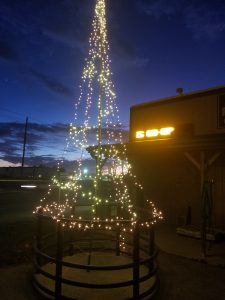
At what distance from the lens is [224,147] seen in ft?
31.9

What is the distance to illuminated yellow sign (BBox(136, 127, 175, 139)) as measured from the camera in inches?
551

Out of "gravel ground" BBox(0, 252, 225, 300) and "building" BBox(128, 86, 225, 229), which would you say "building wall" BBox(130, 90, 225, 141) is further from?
"gravel ground" BBox(0, 252, 225, 300)

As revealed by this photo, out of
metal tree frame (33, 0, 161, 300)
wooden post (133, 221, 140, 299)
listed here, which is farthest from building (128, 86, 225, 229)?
wooden post (133, 221, 140, 299)

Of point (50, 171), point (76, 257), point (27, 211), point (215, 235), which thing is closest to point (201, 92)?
point (215, 235)

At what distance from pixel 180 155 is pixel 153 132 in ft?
6.91

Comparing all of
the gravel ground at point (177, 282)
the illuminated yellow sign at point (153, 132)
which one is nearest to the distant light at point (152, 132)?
the illuminated yellow sign at point (153, 132)

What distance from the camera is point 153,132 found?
48.1 feet

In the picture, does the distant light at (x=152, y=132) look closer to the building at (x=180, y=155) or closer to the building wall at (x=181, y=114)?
the building at (x=180, y=155)

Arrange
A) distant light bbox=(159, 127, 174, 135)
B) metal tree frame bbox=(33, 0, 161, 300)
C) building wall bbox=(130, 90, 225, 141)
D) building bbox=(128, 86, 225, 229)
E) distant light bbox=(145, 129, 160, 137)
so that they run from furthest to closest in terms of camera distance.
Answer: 1. distant light bbox=(145, 129, 160, 137)
2. distant light bbox=(159, 127, 174, 135)
3. building wall bbox=(130, 90, 225, 141)
4. building bbox=(128, 86, 225, 229)
5. metal tree frame bbox=(33, 0, 161, 300)

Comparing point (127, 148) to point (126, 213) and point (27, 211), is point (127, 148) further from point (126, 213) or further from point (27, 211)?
point (27, 211)

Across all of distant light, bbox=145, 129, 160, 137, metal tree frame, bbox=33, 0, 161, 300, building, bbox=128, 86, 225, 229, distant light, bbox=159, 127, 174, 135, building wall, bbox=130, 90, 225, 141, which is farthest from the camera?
distant light, bbox=145, 129, 160, 137

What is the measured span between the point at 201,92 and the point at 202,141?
4.01m

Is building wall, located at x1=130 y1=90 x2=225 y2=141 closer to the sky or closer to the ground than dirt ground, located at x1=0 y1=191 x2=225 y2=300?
closer to the sky

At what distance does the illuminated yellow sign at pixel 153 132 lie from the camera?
1400cm
